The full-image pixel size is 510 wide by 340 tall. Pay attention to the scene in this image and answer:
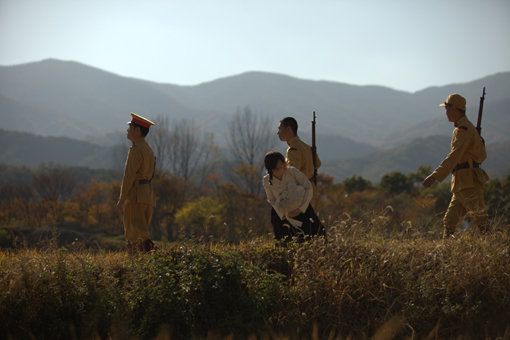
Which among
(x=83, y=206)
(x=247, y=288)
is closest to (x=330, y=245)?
(x=247, y=288)

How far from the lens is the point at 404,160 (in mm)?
159125

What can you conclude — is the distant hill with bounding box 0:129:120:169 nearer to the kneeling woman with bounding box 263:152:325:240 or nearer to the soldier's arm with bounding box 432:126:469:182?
the kneeling woman with bounding box 263:152:325:240

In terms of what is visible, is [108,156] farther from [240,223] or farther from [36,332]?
[36,332]

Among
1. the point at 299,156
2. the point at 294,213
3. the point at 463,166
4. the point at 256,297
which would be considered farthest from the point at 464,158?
the point at 256,297

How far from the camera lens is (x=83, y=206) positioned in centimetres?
2503

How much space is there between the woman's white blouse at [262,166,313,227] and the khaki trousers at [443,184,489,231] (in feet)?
6.94

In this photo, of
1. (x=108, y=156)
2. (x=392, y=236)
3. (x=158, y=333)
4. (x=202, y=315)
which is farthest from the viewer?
(x=108, y=156)

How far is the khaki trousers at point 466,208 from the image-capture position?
6000mm

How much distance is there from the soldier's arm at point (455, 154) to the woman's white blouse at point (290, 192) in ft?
6.26

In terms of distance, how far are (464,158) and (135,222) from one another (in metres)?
4.74

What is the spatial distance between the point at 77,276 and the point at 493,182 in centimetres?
2176

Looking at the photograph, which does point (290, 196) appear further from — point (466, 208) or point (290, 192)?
point (466, 208)

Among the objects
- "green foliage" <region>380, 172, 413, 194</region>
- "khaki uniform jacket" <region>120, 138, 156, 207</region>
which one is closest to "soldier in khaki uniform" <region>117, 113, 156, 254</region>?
"khaki uniform jacket" <region>120, 138, 156, 207</region>

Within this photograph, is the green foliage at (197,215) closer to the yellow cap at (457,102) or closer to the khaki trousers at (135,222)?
the khaki trousers at (135,222)
